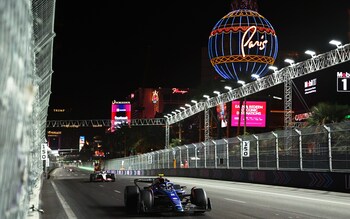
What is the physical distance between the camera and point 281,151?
2911 cm

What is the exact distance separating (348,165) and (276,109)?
10289cm

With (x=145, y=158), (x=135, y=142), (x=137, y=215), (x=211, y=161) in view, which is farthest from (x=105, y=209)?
(x=135, y=142)

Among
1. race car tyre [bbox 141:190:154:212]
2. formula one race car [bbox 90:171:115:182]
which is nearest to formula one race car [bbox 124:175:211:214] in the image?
race car tyre [bbox 141:190:154:212]

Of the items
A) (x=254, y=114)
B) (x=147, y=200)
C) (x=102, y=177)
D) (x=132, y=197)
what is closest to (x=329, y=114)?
(x=102, y=177)

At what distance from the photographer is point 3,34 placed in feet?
8.23

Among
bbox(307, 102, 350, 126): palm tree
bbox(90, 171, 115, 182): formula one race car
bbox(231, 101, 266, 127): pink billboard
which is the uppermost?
bbox(231, 101, 266, 127): pink billboard

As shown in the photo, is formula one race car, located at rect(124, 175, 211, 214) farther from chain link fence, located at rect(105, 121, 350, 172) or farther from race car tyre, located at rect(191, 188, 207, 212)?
chain link fence, located at rect(105, 121, 350, 172)

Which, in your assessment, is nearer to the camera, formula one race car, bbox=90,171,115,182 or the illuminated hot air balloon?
formula one race car, bbox=90,171,115,182

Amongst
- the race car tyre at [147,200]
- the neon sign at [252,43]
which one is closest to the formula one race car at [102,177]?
the race car tyre at [147,200]

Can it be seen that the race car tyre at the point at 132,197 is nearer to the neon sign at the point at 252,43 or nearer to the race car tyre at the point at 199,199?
the race car tyre at the point at 199,199

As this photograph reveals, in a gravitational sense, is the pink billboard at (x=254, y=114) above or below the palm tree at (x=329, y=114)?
above

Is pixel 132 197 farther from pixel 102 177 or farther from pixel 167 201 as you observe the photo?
pixel 102 177

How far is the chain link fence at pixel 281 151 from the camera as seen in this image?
23203 millimetres

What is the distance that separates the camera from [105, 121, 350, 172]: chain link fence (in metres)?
23.2
